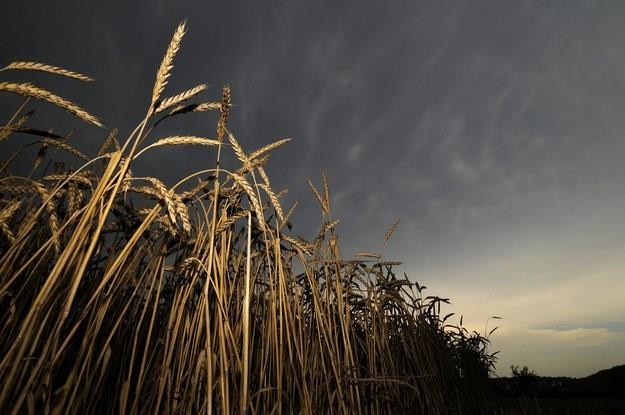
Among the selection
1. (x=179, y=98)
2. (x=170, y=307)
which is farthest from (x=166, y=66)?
(x=170, y=307)

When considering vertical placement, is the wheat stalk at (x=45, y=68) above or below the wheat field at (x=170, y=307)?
above

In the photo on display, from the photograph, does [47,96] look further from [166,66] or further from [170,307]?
[170,307]

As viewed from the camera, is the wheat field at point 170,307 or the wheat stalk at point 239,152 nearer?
the wheat field at point 170,307

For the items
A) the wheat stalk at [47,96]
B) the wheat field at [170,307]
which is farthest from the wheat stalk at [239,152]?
the wheat stalk at [47,96]

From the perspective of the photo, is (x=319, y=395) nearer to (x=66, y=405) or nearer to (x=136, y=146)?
(x=66, y=405)

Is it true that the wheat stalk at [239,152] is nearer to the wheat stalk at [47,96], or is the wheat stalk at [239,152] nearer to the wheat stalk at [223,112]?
the wheat stalk at [223,112]

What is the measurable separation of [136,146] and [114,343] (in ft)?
2.56

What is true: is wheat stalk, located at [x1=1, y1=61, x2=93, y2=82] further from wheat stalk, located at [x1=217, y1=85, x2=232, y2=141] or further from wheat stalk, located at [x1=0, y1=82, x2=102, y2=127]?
wheat stalk, located at [x1=217, y1=85, x2=232, y2=141]

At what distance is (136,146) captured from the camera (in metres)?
0.86

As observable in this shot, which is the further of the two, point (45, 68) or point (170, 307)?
point (170, 307)

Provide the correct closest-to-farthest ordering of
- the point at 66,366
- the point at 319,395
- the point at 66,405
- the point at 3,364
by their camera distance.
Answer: the point at 3,364
the point at 66,405
the point at 66,366
the point at 319,395

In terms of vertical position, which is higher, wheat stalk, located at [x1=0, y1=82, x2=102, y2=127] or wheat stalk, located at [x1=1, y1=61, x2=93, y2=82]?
wheat stalk, located at [x1=1, y1=61, x2=93, y2=82]

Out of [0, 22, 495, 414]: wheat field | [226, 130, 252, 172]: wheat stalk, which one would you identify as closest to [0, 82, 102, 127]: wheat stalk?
[0, 22, 495, 414]: wheat field

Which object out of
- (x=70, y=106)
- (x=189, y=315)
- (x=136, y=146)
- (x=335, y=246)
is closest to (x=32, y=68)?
(x=70, y=106)
